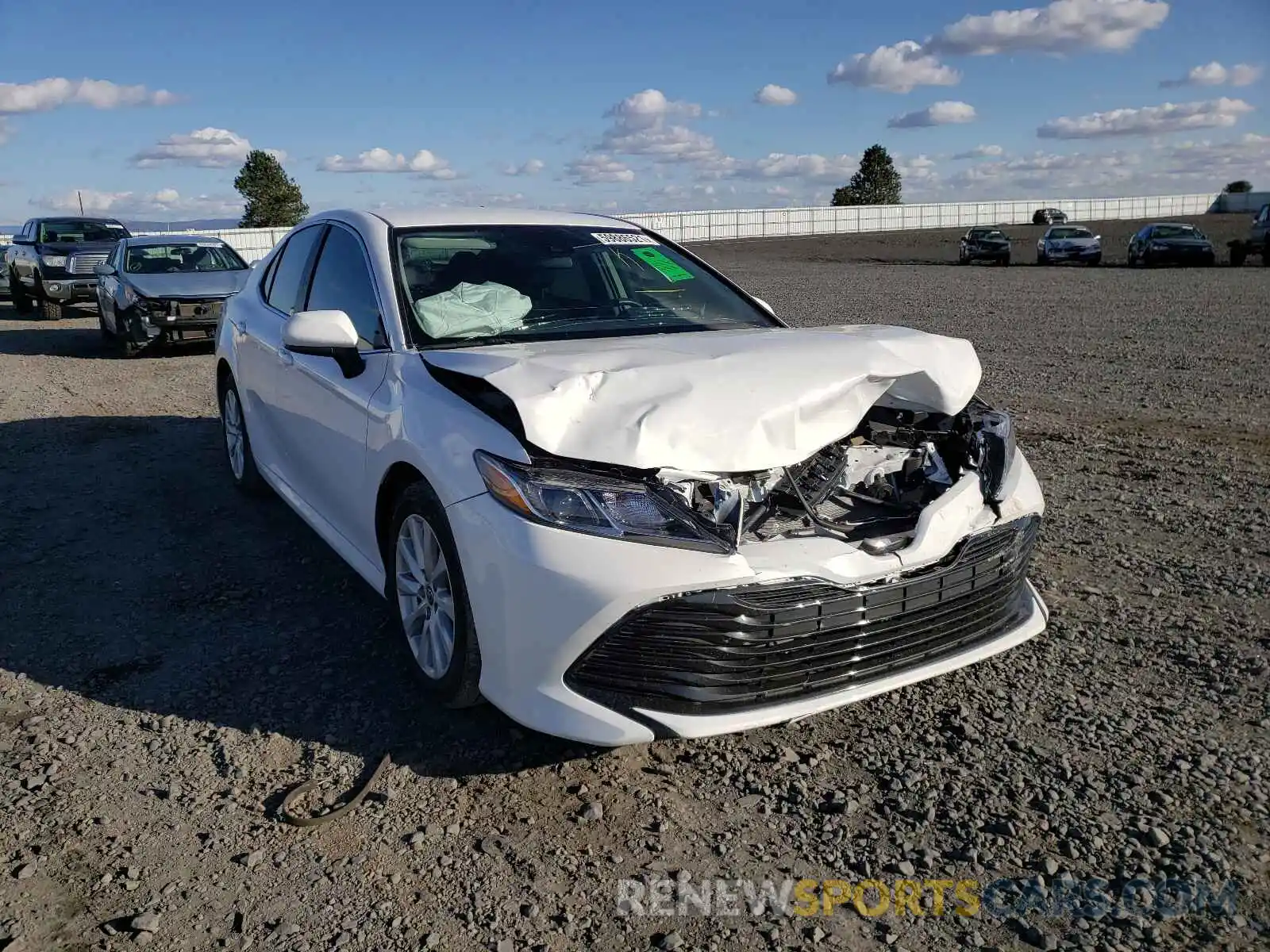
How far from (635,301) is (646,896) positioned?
2.59 meters

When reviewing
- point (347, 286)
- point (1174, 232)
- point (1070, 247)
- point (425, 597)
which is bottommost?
point (425, 597)

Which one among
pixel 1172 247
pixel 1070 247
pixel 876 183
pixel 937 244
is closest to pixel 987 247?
pixel 1070 247

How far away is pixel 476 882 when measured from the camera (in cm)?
261

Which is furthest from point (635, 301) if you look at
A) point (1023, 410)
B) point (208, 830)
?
point (1023, 410)

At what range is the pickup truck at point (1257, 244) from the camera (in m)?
28.7

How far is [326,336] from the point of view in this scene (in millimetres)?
3658

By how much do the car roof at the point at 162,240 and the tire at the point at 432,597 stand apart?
1215cm

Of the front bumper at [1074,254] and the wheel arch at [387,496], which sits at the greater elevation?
the front bumper at [1074,254]

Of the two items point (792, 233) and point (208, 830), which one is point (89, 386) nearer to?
point (208, 830)

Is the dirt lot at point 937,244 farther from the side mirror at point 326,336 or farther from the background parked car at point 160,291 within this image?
the side mirror at point 326,336

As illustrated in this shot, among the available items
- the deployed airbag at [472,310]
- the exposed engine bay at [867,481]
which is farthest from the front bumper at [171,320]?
the exposed engine bay at [867,481]

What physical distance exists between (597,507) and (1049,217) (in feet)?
230

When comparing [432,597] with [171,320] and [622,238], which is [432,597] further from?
[171,320]

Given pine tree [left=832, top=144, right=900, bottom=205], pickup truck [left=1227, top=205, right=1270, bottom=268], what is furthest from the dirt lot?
pine tree [left=832, top=144, right=900, bottom=205]
